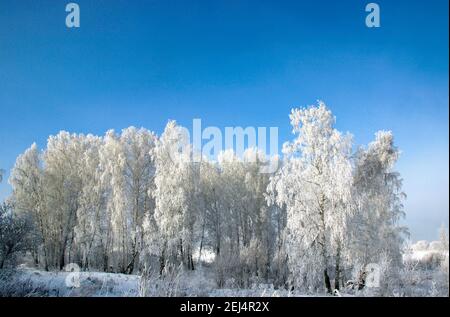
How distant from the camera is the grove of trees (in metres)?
12.6

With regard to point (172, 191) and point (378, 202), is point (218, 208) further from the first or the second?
point (378, 202)

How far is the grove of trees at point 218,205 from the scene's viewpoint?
41.5 ft

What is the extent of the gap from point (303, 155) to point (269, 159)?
11.5 m

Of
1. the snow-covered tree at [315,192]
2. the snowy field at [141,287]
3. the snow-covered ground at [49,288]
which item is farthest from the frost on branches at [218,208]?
the snow-covered ground at [49,288]

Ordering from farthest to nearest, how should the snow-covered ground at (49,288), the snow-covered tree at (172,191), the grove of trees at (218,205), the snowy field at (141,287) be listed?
the snow-covered tree at (172,191) < the grove of trees at (218,205) < the snow-covered ground at (49,288) < the snowy field at (141,287)

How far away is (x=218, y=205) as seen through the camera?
24.3 metres

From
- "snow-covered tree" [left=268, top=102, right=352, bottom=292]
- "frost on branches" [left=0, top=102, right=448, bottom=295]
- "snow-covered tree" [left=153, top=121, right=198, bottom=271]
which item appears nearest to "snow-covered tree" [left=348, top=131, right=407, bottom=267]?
"frost on branches" [left=0, top=102, right=448, bottom=295]

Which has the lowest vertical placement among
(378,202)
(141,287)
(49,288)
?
(49,288)

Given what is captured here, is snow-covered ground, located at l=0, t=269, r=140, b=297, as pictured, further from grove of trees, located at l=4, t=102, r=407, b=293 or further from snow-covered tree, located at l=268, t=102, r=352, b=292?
snow-covered tree, located at l=268, t=102, r=352, b=292

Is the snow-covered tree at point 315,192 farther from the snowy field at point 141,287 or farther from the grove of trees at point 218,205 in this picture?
the snowy field at point 141,287

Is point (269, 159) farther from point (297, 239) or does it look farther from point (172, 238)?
point (297, 239)

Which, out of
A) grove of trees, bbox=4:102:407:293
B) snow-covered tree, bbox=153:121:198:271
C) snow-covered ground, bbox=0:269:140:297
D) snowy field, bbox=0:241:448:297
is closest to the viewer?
snowy field, bbox=0:241:448:297

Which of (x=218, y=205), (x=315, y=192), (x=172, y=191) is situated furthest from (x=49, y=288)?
(x=218, y=205)

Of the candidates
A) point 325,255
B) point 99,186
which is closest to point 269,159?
point 99,186
